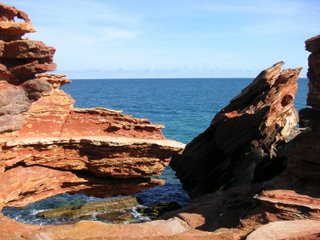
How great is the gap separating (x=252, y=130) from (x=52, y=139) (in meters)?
12.6

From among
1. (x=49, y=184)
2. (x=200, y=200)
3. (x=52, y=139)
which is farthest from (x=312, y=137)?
(x=49, y=184)

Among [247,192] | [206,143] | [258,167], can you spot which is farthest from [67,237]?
[206,143]

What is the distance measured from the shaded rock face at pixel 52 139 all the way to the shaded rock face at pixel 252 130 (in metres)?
4.64

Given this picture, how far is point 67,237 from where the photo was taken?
13703mm

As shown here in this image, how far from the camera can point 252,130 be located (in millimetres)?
25828

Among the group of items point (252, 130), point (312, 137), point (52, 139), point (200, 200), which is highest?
point (312, 137)

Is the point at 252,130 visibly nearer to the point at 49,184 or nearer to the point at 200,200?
the point at 200,200

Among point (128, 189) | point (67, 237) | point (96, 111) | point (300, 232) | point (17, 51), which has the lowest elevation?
point (128, 189)

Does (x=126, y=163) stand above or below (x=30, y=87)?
below

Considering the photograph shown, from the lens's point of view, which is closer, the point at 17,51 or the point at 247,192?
the point at 247,192

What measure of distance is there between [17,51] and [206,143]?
591 inches

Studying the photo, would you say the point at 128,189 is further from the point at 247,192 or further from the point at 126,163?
the point at 247,192

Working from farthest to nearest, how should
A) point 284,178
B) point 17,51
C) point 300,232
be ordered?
1. point 17,51
2. point 284,178
3. point 300,232

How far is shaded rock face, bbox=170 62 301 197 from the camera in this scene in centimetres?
2517
